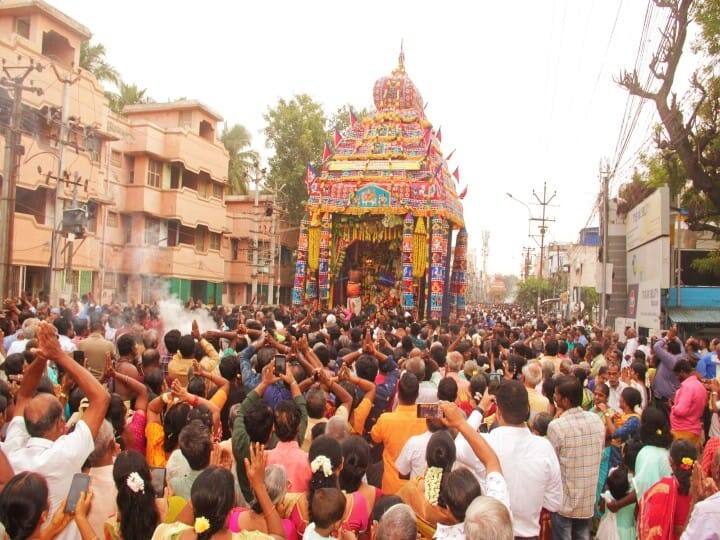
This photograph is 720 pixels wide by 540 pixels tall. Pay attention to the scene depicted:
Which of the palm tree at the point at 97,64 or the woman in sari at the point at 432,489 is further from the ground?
the palm tree at the point at 97,64

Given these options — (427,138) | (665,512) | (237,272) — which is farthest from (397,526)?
(237,272)

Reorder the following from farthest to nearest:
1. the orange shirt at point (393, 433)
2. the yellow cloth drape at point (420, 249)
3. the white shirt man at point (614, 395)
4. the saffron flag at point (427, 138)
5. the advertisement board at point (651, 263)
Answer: the saffron flag at point (427, 138) < the yellow cloth drape at point (420, 249) < the advertisement board at point (651, 263) < the white shirt man at point (614, 395) < the orange shirt at point (393, 433)

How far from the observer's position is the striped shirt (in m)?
4.38

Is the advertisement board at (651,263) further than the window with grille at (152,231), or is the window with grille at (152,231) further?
the window with grille at (152,231)

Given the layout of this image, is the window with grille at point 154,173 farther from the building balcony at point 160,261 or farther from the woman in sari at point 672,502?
the woman in sari at point 672,502

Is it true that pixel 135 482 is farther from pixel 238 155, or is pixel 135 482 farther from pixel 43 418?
pixel 238 155

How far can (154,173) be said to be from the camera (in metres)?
27.8

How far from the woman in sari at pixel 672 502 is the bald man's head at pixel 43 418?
330cm

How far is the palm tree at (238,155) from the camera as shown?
38.0m

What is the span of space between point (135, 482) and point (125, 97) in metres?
34.0

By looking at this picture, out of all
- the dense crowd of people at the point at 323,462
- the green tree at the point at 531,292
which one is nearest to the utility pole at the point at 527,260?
the green tree at the point at 531,292

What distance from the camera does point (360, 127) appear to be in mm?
28578

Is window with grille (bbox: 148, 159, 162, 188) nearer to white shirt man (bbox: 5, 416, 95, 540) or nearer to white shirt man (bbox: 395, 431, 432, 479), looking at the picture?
white shirt man (bbox: 395, 431, 432, 479)

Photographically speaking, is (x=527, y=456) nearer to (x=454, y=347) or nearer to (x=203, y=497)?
(x=203, y=497)
